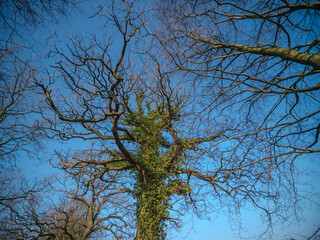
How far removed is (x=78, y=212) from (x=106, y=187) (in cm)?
443

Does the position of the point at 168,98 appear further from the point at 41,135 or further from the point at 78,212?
the point at 78,212

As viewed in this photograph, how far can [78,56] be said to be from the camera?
4340 millimetres

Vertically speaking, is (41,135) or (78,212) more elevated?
(41,135)

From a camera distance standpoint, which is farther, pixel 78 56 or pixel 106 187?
pixel 106 187

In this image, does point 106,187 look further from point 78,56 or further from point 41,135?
point 78,56

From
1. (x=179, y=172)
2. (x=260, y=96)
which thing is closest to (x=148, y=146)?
(x=179, y=172)

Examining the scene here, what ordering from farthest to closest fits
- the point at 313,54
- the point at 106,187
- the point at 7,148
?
the point at 106,187, the point at 7,148, the point at 313,54

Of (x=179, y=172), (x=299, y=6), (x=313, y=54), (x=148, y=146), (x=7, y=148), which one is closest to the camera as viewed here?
(x=299, y=6)

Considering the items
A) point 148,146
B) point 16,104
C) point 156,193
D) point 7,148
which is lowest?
point 156,193

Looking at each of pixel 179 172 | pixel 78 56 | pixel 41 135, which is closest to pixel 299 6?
pixel 78 56

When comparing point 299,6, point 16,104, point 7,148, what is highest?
point 16,104

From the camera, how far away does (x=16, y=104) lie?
639cm

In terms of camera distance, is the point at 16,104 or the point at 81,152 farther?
the point at 81,152

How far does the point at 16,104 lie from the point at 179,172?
6.29 meters
